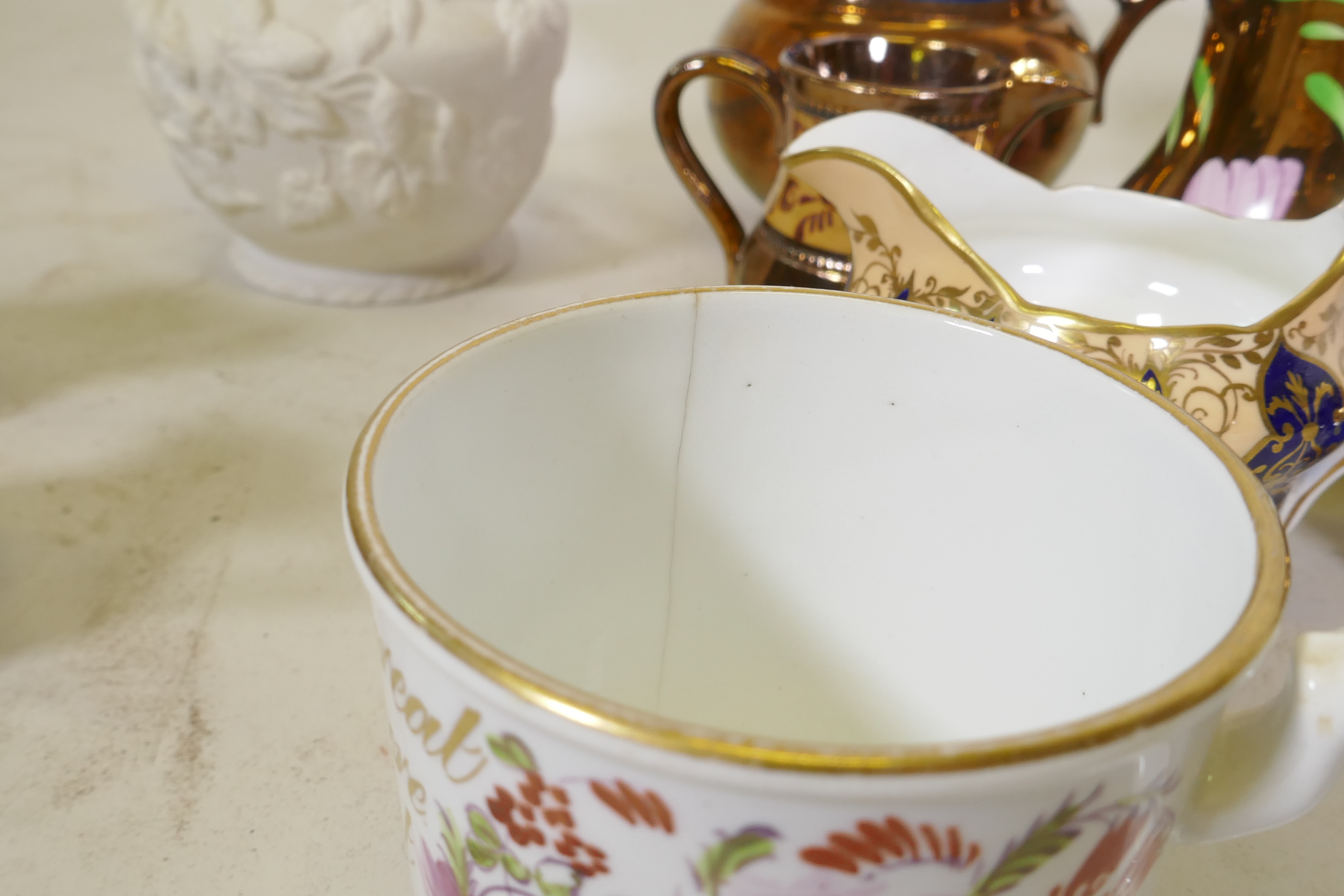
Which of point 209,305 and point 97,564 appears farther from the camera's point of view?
point 209,305

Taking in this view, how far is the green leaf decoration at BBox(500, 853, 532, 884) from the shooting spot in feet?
0.58

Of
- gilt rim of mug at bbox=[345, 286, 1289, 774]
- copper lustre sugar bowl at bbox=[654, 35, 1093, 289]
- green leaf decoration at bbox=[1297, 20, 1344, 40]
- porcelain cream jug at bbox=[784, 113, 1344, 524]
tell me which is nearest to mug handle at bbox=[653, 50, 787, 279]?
copper lustre sugar bowl at bbox=[654, 35, 1093, 289]

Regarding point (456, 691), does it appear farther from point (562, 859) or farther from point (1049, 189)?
point (1049, 189)

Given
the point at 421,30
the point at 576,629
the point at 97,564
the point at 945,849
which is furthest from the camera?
the point at 421,30

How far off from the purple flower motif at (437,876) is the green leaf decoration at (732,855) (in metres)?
0.06

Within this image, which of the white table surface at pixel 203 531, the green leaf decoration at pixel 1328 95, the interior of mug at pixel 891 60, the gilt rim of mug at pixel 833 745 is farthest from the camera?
the interior of mug at pixel 891 60

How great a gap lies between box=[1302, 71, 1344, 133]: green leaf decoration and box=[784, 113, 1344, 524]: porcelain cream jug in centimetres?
8

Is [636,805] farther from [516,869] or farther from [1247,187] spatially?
[1247,187]

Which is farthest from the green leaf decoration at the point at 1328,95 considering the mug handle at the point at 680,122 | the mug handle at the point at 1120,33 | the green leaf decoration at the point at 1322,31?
the mug handle at the point at 680,122

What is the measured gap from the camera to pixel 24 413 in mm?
520

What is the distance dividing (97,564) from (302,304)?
25 centimetres

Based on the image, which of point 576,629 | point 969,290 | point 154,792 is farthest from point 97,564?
point 969,290

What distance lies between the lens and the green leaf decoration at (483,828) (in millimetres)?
176

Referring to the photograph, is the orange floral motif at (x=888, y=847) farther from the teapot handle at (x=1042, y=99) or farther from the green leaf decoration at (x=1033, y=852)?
the teapot handle at (x=1042, y=99)
